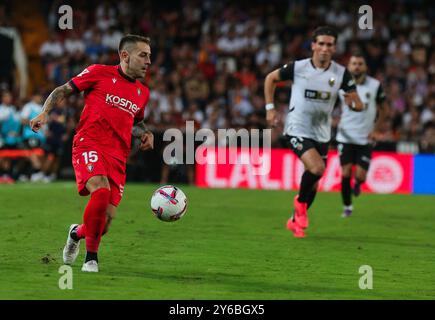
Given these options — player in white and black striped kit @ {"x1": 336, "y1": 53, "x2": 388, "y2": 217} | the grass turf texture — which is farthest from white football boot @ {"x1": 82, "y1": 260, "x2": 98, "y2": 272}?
player in white and black striped kit @ {"x1": 336, "y1": 53, "x2": 388, "y2": 217}

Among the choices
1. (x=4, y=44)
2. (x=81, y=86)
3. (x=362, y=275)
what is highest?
(x=4, y=44)

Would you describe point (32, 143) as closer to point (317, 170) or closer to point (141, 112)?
point (317, 170)

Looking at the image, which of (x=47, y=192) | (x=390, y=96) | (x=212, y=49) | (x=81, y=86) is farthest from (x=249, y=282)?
(x=212, y=49)

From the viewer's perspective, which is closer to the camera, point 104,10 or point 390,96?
point 390,96

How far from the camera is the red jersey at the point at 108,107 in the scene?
359 inches

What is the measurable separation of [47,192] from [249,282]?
→ 37.1 feet

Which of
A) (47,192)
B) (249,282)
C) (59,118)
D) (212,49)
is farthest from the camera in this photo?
(212,49)

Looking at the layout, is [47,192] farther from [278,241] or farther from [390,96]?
[390,96]

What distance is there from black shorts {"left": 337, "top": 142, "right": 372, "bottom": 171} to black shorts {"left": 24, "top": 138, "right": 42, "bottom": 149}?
32.9ft

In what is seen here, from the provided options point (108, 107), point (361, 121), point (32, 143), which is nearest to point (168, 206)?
point (108, 107)

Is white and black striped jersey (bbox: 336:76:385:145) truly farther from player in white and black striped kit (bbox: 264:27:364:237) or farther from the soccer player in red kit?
the soccer player in red kit

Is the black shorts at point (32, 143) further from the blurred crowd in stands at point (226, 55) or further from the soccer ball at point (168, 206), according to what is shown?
the soccer ball at point (168, 206)

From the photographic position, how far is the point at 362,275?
30.6 ft

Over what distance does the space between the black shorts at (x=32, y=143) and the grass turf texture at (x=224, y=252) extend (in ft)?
18.0
